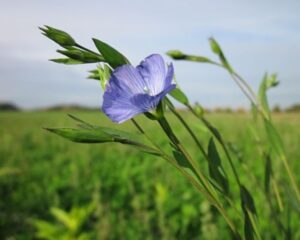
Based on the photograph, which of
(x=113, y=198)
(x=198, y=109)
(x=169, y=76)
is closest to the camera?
(x=169, y=76)

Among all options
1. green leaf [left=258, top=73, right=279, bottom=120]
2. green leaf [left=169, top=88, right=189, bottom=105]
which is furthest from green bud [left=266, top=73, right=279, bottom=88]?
green leaf [left=169, top=88, right=189, bottom=105]

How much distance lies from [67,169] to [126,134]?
2386mm

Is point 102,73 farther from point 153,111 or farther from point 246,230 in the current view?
point 246,230

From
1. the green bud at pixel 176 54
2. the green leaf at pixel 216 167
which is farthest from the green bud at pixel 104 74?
the green bud at pixel 176 54

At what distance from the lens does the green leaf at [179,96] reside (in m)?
0.46

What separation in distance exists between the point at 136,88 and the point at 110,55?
0.03 metres

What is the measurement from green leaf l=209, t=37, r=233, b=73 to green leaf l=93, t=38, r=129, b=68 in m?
0.27

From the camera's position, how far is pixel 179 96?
466 millimetres

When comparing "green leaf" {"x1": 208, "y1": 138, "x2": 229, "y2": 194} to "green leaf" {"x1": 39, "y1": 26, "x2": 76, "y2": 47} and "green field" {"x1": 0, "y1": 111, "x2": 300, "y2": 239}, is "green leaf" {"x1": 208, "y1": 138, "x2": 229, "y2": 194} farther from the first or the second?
"green field" {"x1": 0, "y1": 111, "x2": 300, "y2": 239}

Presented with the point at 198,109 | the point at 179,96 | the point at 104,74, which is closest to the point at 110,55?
the point at 104,74

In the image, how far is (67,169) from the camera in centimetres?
268

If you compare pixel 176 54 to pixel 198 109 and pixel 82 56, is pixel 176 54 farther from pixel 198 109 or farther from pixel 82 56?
pixel 82 56

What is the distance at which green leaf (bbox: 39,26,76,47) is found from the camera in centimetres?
38

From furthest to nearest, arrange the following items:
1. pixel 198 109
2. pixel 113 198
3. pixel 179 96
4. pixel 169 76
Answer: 1. pixel 113 198
2. pixel 198 109
3. pixel 179 96
4. pixel 169 76
